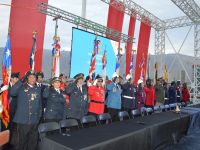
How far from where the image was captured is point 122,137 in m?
2.57

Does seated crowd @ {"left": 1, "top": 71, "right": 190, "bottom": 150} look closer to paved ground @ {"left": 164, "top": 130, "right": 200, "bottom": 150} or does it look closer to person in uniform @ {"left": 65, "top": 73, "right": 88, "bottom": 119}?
person in uniform @ {"left": 65, "top": 73, "right": 88, "bottom": 119}

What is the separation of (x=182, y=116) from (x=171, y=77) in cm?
1489

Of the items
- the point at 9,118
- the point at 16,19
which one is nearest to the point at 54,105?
the point at 9,118

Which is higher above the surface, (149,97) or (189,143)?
(149,97)

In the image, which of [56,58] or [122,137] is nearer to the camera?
[122,137]

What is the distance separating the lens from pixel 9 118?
3.70 m

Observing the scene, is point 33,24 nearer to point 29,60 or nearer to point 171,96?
point 29,60

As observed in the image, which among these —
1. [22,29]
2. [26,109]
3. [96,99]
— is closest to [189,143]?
[96,99]

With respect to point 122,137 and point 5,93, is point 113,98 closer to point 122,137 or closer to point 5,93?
point 5,93

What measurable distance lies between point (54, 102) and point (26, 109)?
48cm

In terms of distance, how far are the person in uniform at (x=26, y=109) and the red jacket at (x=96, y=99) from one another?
5.01 feet

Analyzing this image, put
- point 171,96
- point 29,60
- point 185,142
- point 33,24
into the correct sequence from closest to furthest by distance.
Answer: point 185,142 < point 29,60 < point 33,24 < point 171,96

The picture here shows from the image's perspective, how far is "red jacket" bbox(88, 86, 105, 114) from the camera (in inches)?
185

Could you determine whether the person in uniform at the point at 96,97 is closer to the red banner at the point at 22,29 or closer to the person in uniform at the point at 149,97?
the person in uniform at the point at 149,97
